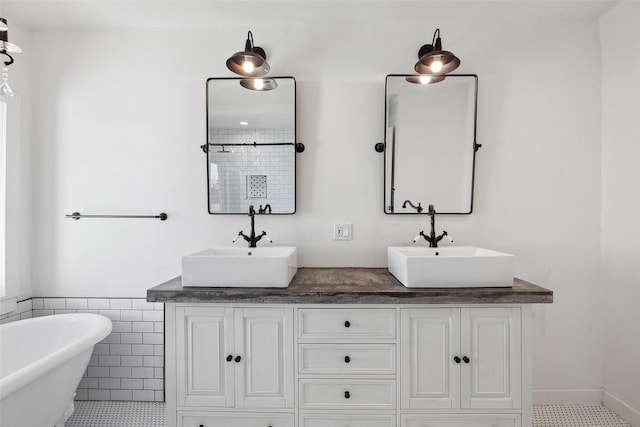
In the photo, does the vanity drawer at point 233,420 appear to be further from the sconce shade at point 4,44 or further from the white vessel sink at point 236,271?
the sconce shade at point 4,44

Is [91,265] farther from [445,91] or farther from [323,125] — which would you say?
[445,91]

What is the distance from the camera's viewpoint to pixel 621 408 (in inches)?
72.3

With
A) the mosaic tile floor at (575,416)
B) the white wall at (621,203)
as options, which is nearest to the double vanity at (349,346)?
the mosaic tile floor at (575,416)

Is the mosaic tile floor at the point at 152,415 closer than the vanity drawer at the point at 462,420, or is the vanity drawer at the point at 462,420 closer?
the vanity drawer at the point at 462,420

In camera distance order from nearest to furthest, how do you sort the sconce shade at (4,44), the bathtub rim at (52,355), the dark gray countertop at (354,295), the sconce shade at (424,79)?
the bathtub rim at (52,355) < the sconce shade at (4,44) < the dark gray countertop at (354,295) < the sconce shade at (424,79)

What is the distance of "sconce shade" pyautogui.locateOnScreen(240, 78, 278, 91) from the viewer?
195 cm

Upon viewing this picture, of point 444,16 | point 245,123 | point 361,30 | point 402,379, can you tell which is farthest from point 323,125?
point 402,379

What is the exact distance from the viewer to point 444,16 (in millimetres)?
1909

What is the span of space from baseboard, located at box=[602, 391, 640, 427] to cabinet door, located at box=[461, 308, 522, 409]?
972 millimetres

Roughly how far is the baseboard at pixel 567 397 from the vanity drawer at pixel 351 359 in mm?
1251

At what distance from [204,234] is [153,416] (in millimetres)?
1148

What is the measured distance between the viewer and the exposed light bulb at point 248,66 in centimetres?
174

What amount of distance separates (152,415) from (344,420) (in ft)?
4.14

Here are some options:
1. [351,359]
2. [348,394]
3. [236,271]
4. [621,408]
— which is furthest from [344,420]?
[621,408]
